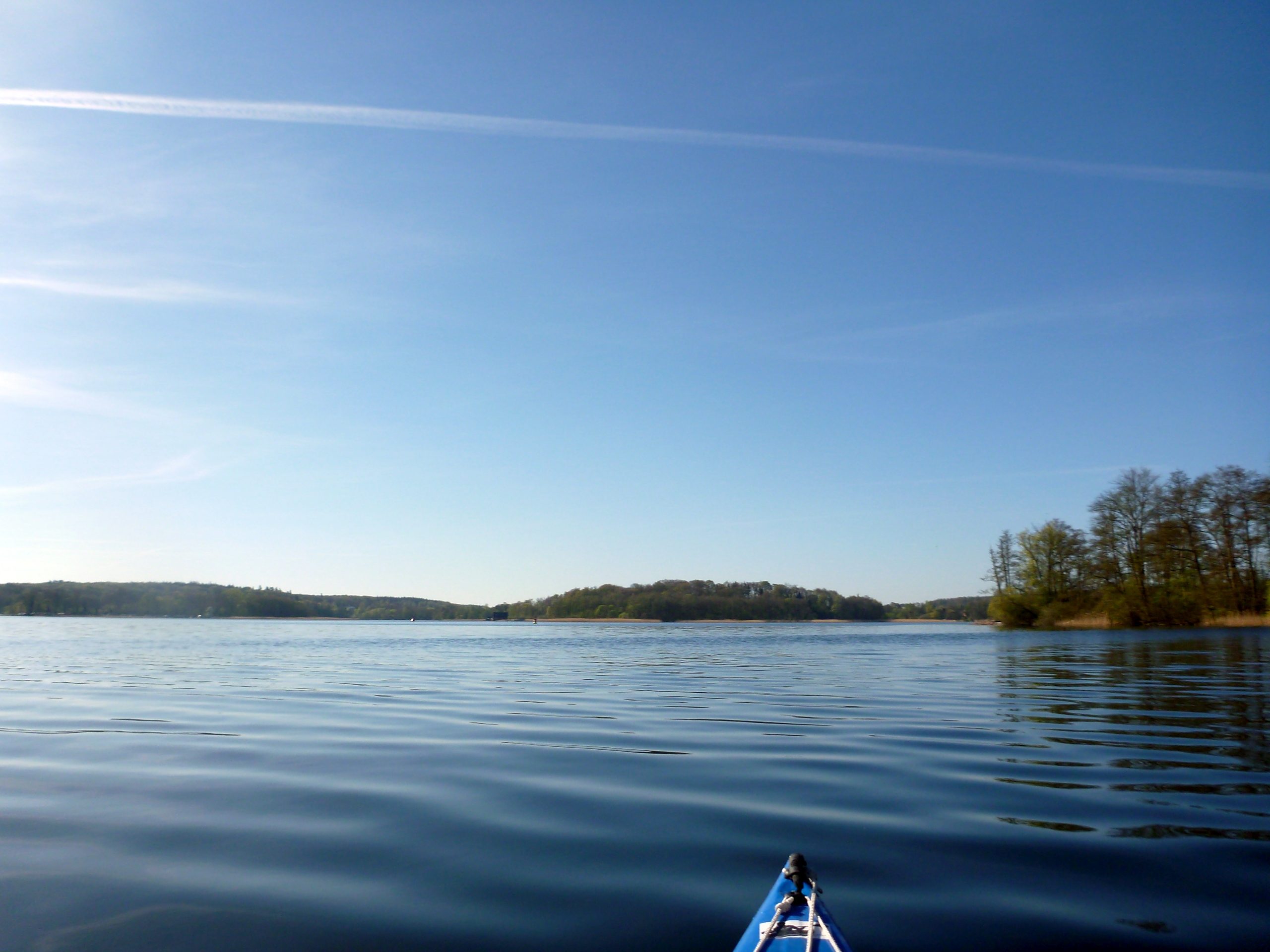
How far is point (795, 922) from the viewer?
3.32 m

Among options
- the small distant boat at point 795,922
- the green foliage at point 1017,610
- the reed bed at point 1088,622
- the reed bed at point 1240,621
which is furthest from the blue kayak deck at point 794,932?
the green foliage at point 1017,610

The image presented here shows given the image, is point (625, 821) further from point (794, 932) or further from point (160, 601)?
point (160, 601)

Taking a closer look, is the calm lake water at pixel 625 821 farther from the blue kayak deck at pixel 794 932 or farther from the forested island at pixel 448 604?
the forested island at pixel 448 604

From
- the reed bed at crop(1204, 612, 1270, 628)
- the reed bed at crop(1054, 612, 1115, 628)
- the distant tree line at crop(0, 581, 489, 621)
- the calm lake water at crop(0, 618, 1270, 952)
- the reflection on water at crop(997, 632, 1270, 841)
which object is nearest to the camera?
the calm lake water at crop(0, 618, 1270, 952)

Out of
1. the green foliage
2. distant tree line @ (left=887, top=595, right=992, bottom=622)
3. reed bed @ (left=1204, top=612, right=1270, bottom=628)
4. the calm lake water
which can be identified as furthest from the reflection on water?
distant tree line @ (left=887, top=595, right=992, bottom=622)

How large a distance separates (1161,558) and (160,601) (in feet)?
420

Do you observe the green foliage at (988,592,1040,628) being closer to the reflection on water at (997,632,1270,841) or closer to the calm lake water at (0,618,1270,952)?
the reflection on water at (997,632,1270,841)

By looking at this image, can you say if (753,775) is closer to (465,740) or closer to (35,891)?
(465,740)

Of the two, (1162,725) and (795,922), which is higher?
(795,922)

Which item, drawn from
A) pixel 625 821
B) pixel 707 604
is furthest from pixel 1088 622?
pixel 707 604

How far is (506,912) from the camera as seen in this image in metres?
4.09

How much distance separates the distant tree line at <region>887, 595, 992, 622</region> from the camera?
129538mm

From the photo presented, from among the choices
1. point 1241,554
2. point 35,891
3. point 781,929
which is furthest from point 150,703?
point 1241,554

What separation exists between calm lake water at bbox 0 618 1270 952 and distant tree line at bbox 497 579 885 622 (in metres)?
128
